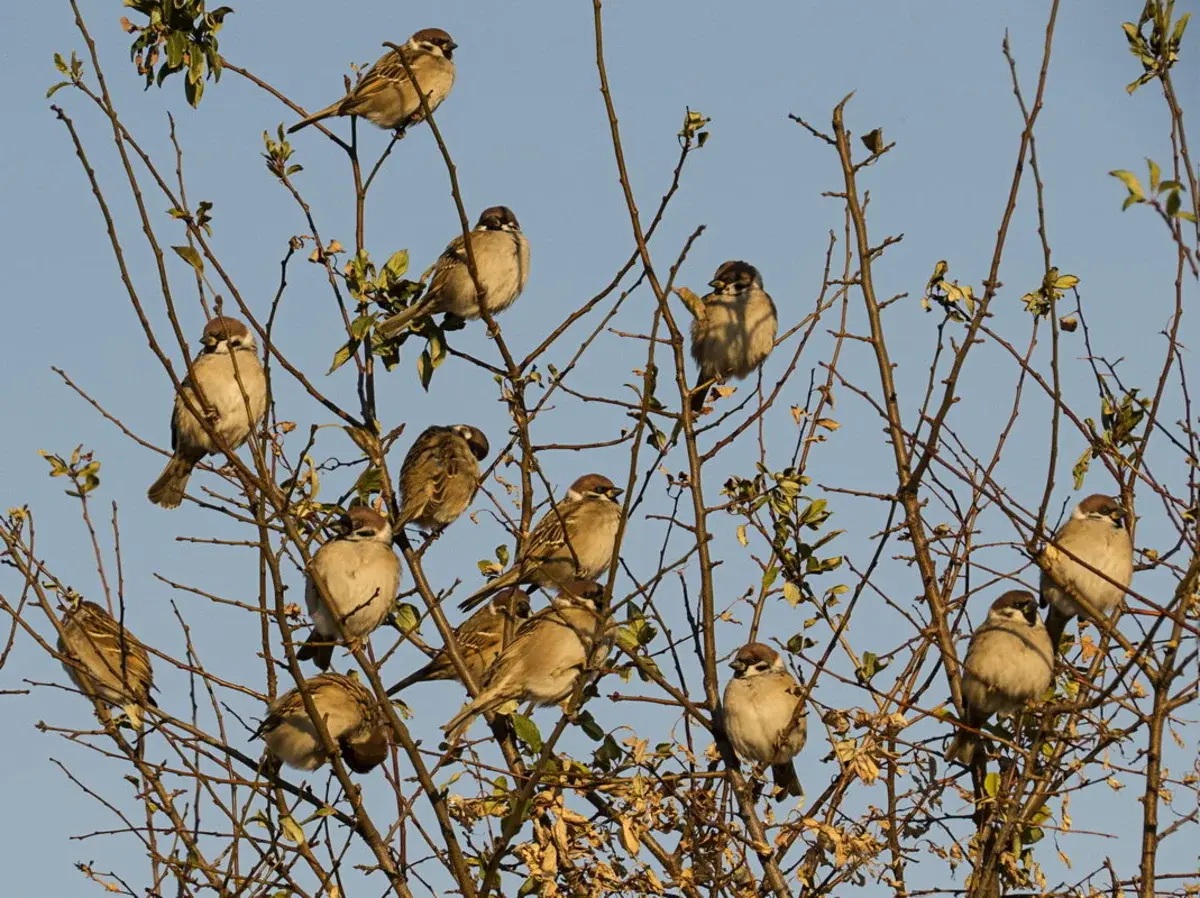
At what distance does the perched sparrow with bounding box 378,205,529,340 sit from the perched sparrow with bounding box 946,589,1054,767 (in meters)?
2.61

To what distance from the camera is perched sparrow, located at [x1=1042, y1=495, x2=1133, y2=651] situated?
591 cm

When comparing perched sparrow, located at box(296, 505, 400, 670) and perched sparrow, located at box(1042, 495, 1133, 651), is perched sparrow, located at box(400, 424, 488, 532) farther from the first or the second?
perched sparrow, located at box(1042, 495, 1133, 651)

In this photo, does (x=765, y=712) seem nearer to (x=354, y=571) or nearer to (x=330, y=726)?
(x=354, y=571)

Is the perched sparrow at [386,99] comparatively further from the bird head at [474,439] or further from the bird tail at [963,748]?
the bird tail at [963,748]

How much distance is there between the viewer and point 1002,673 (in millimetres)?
5438

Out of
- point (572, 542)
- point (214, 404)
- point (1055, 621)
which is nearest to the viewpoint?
point (1055, 621)

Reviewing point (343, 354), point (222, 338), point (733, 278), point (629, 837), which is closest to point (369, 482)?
point (343, 354)

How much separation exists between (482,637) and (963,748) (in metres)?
2.33

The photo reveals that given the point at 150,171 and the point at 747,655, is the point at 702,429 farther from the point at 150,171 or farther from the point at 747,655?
the point at 150,171

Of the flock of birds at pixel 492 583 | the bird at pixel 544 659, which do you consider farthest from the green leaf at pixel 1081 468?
the bird at pixel 544 659

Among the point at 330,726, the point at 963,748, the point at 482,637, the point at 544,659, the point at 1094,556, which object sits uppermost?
the point at 1094,556

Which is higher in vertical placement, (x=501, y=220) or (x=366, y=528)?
(x=501, y=220)

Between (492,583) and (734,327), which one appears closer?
(492,583)

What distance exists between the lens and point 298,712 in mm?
5594
